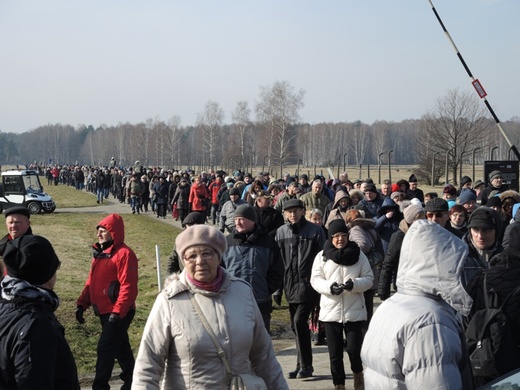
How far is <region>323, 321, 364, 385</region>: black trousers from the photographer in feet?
27.1

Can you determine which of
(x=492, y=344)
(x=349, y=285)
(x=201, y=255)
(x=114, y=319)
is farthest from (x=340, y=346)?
(x=201, y=255)

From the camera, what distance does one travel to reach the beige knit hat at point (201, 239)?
14.7ft

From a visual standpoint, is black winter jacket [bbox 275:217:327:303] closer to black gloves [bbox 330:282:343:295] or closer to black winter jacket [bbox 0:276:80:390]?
black gloves [bbox 330:282:343:295]

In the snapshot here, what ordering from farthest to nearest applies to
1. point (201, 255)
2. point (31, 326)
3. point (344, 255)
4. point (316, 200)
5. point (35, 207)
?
point (35, 207) → point (316, 200) → point (344, 255) → point (201, 255) → point (31, 326)

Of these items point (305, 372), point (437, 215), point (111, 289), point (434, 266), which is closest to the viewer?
point (434, 266)

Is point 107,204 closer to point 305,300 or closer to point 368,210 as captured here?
point 368,210

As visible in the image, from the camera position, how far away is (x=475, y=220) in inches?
285

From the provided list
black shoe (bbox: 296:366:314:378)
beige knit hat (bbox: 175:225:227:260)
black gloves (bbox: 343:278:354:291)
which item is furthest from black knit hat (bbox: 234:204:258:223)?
beige knit hat (bbox: 175:225:227:260)

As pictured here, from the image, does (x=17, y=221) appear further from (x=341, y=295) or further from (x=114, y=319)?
(x=341, y=295)

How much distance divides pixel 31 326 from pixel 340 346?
4679 mm

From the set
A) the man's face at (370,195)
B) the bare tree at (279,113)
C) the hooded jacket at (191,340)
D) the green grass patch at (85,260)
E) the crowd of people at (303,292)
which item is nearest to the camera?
the crowd of people at (303,292)

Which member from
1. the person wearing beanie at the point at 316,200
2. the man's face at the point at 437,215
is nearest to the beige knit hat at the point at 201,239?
the man's face at the point at 437,215

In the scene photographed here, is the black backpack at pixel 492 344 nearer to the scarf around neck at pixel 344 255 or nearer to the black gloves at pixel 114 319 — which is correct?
the scarf around neck at pixel 344 255

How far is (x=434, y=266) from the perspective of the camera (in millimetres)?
4008
